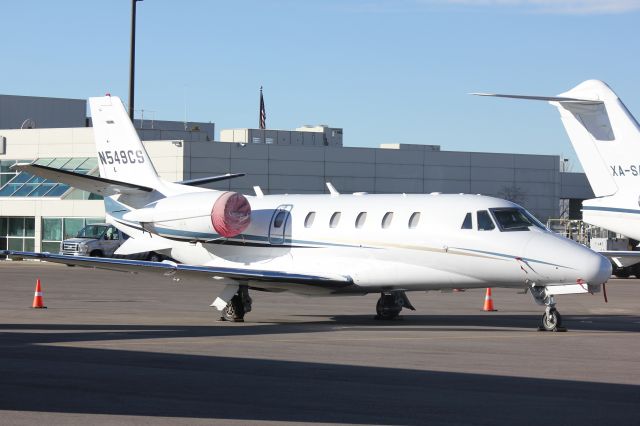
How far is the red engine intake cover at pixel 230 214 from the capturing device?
24.8 metres

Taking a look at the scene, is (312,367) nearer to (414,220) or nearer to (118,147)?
(414,220)

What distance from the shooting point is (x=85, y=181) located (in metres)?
25.3

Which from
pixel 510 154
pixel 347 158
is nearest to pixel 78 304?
pixel 347 158

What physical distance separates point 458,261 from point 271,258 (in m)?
4.44

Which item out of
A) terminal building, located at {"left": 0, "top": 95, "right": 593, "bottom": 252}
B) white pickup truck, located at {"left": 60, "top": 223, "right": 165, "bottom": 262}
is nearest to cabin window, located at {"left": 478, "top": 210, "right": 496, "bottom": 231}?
white pickup truck, located at {"left": 60, "top": 223, "right": 165, "bottom": 262}

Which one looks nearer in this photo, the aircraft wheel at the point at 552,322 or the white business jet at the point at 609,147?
the aircraft wheel at the point at 552,322

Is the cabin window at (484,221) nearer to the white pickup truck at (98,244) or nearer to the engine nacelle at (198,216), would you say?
the engine nacelle at (198,216)

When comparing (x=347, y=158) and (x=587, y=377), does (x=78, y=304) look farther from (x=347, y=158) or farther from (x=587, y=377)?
(x=347, y=158)

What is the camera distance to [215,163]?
6562 cm

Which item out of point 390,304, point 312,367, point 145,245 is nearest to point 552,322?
point 390,304

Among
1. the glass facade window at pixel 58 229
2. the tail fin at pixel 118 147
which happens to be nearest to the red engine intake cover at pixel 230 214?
the tail fin at pixel 118 147

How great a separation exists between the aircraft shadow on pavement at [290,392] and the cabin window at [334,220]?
27.7 ft

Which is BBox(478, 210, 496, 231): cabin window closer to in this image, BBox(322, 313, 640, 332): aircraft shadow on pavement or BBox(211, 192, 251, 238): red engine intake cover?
BBox(322, 313, 640, 332): aircraft shadow on pavement

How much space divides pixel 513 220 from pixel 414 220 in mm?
1966
